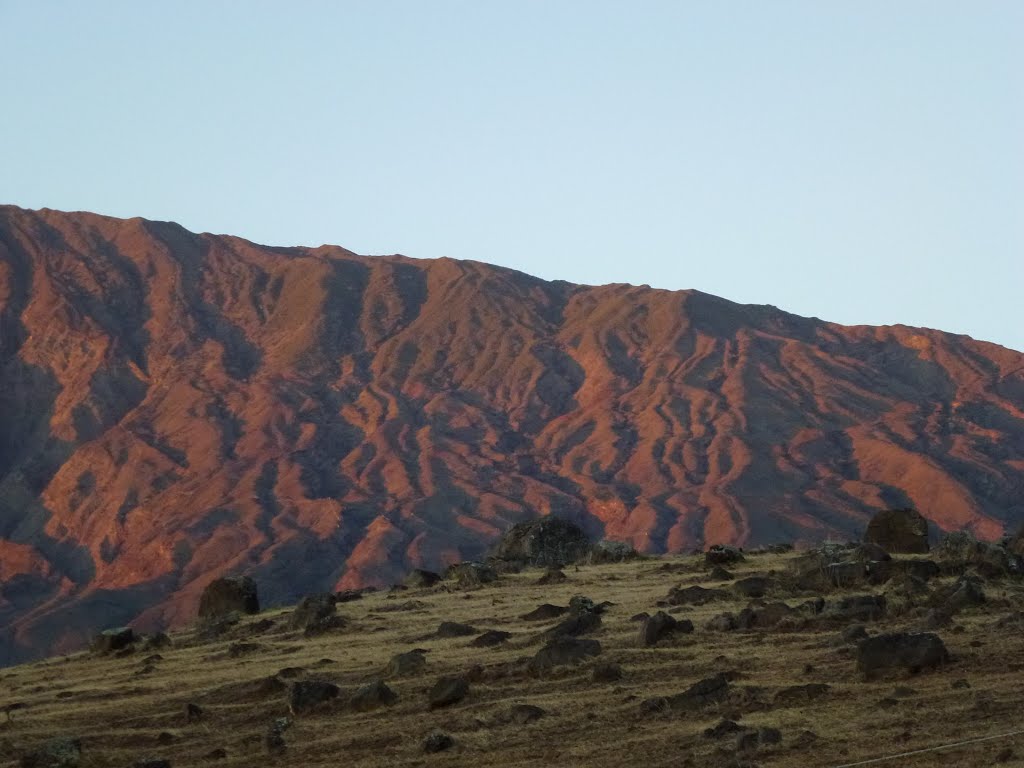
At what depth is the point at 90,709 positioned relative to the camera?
34.9 m

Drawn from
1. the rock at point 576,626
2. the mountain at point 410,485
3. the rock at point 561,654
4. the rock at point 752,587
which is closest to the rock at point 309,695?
the rock at point 561,654

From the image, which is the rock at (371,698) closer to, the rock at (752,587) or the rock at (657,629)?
the rock at (657,629)

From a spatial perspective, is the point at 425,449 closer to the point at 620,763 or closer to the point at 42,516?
the point at 42,516

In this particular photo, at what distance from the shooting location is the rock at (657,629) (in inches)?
1350

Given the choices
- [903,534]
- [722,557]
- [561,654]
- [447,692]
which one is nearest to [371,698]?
[447,692]

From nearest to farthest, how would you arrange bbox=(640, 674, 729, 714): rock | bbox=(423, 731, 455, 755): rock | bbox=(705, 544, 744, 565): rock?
bbox=(423, 731, 455, 755): rock, bbox=(640, 674, 729, 714): rock, bbox=(705, 544, 744, 565): rock

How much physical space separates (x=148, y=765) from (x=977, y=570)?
22548 millimetres

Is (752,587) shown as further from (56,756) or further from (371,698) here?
(56,756)

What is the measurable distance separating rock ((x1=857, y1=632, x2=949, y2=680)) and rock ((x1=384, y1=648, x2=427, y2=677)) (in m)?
9.75

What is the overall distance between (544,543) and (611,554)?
4.78 metres

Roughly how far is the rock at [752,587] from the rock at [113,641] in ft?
57.0

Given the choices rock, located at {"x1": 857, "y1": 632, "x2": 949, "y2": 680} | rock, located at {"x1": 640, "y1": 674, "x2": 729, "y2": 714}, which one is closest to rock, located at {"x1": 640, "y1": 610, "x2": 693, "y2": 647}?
rock, located at {"x1": 640, "y1": 674, "x2": 729, "y2": 714}

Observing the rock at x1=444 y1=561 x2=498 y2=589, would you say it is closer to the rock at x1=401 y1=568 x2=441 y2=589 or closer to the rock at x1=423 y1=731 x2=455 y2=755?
the rock at x1=401 y1=568 x2=441 y2=589

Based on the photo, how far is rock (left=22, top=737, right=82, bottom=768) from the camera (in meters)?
28.1
